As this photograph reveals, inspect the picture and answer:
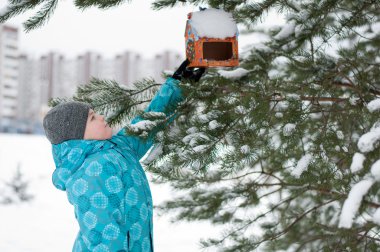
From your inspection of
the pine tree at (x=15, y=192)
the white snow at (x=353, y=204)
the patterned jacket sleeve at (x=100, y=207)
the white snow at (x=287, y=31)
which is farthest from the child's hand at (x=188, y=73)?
→ the pine tree at (x=15, y=192)

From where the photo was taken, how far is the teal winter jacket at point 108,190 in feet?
7.04

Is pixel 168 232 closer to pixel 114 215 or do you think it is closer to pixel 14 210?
pixel 14 210

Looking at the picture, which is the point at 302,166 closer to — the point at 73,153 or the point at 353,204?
the point at 353,204

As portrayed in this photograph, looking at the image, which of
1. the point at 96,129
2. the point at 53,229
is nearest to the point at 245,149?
the point at 96,129

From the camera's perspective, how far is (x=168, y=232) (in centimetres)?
938

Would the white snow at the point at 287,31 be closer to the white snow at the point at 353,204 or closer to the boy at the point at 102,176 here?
the boy at the point at 102,176

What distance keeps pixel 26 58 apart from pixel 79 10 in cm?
4748

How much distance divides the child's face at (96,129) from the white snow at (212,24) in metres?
0.57

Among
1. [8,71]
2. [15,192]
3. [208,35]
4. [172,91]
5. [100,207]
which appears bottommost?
[8,71]

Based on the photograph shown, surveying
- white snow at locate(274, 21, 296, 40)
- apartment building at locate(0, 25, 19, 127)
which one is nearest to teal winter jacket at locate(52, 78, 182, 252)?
white snow at locate(274, 21, 296, 40)

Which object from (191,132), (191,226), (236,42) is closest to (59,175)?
(191,132)

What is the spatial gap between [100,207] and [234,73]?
90 centimetres

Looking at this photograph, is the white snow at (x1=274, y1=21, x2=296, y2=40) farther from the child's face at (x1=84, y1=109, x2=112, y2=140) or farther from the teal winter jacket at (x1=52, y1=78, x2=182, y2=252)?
the child's face at (x1=84, y1=109, x2=112, y2=140)

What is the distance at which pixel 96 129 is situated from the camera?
232cm
